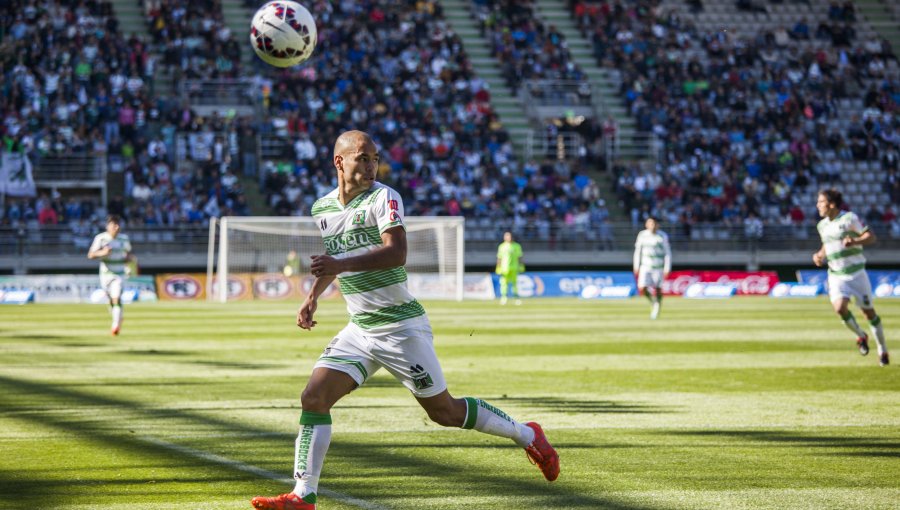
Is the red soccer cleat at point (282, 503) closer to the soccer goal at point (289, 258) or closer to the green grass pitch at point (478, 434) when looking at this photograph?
the green grass pitch at point (478, 434)

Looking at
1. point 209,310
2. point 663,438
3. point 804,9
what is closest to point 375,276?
point 663,438

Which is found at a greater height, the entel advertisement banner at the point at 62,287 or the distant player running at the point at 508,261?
the distant player running at the point at 508,261

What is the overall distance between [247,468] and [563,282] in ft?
110

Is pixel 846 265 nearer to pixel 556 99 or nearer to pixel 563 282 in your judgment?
pixel 563 282

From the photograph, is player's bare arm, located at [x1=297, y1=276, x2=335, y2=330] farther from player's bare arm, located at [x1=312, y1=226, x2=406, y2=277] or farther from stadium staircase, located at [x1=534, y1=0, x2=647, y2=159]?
stadium staircase, located at [x1=534, y1=0, x2=647, y2=159]

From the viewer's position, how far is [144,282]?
3916 centimetres

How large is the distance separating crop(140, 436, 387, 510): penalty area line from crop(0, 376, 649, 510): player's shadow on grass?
0.20 ft

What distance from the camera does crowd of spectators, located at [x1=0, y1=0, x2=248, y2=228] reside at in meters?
39.8

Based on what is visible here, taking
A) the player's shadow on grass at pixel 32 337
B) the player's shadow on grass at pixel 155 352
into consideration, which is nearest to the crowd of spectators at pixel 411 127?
the player's shadow on grass at pixel 32 337

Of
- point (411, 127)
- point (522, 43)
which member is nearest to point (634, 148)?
point (522, 43)

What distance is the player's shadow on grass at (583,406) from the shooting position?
1209cm

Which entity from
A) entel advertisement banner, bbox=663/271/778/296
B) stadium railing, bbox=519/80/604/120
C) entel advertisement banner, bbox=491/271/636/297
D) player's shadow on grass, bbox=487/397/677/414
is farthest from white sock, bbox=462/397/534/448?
stadium railing, bbox=519/80/604/120

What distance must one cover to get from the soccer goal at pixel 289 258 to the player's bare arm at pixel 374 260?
30724 mm

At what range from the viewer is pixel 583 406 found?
1249cm
